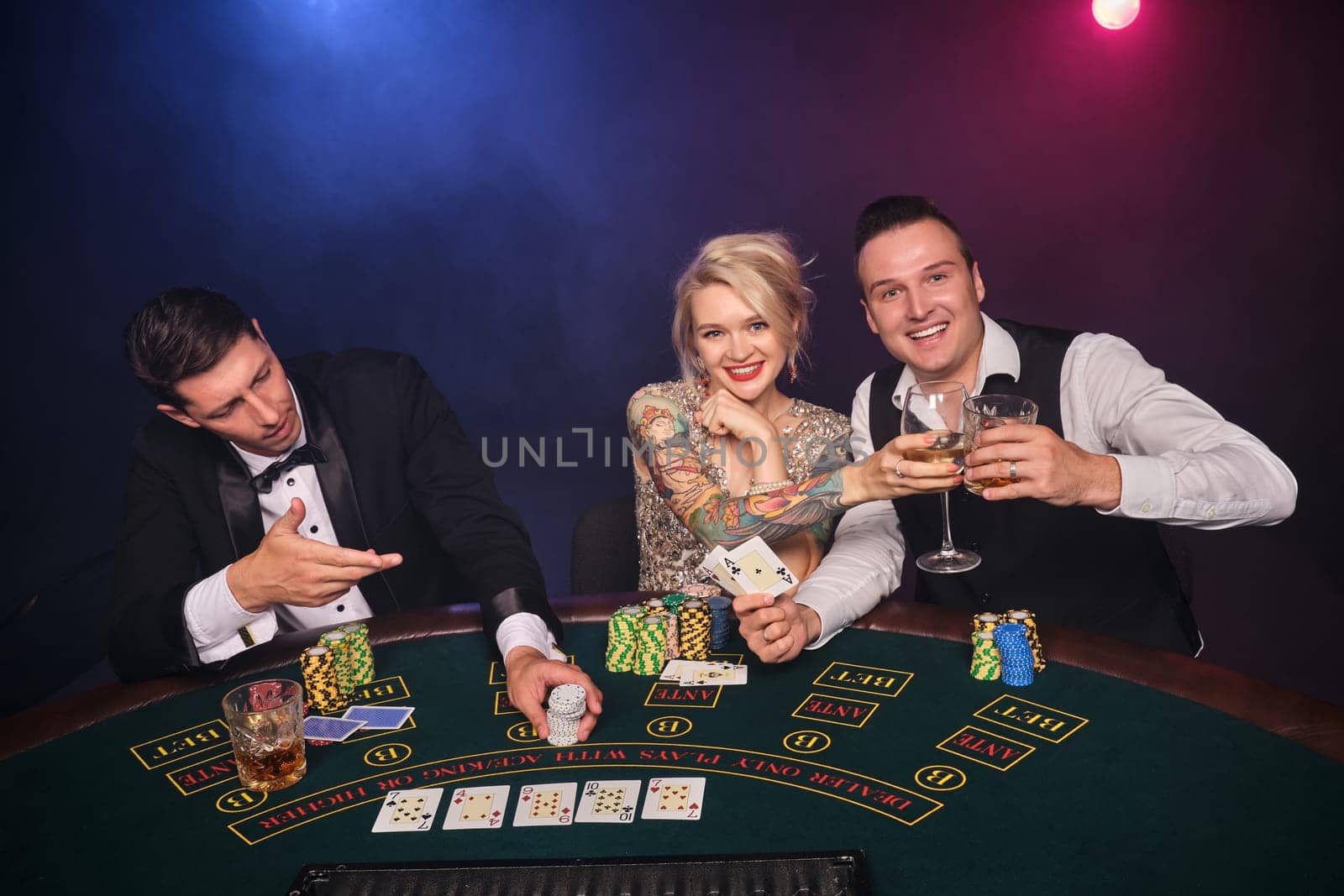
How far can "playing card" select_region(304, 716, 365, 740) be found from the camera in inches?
75.7

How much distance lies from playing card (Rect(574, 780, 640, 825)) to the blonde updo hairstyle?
1758 millimetres

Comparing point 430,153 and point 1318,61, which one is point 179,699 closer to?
point 430,153

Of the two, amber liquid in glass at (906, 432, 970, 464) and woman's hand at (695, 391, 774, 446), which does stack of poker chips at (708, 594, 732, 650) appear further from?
woman's hand at (695, 391, 774, 446)

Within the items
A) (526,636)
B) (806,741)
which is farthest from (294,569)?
(806,741)

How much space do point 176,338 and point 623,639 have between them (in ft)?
4.22

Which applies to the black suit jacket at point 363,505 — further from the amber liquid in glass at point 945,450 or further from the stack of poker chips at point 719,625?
the amber liquid in glass at point 945,450

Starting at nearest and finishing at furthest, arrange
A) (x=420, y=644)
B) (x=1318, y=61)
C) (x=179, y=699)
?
1. (x=179, y=699)
2. (x=420, y=644)
3. (x=1318, y=61)

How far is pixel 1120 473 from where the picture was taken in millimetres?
2215

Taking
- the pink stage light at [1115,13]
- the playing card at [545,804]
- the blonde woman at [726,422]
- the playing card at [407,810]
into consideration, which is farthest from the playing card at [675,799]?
the pink stage light at [1115,13]

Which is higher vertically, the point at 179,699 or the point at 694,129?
the point at 694,129

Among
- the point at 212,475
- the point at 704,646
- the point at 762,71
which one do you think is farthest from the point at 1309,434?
the point at 212,475

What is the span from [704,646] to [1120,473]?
909mm

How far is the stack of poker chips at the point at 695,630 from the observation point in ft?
7.18

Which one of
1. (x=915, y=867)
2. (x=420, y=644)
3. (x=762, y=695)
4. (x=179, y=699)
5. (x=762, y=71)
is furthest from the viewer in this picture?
(x=762, y=71)
